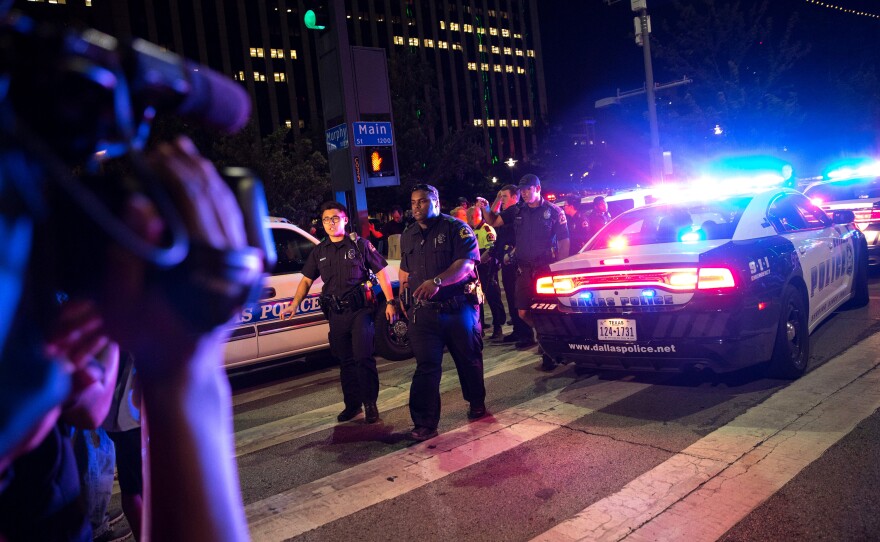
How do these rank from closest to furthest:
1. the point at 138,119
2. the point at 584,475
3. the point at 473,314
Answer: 1. the point at 138,119
2. the point at 584,475
3. the point at 473,314

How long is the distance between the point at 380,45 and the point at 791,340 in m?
83.2

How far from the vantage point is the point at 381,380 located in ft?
24.0

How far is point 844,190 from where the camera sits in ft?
41.2

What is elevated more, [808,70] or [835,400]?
[808,70]

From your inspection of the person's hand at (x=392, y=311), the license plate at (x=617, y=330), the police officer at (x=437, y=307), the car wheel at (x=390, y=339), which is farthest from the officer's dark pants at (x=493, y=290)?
the police officer at (x=437, y=307)

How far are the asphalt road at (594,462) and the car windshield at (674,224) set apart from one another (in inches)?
48.9

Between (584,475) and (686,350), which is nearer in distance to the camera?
(584,475)

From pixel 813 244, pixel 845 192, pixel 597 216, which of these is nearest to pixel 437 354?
pixel 813 244

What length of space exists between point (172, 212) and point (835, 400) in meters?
5.38

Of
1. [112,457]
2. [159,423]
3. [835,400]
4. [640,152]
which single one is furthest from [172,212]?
[640,152]

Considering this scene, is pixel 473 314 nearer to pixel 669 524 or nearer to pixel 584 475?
pixel 584 475

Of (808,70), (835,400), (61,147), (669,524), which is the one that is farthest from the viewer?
(808,70)

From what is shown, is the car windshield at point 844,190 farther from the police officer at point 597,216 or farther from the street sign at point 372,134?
the street sign at point 372,134

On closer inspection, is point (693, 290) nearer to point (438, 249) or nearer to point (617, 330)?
point (617, 330)
